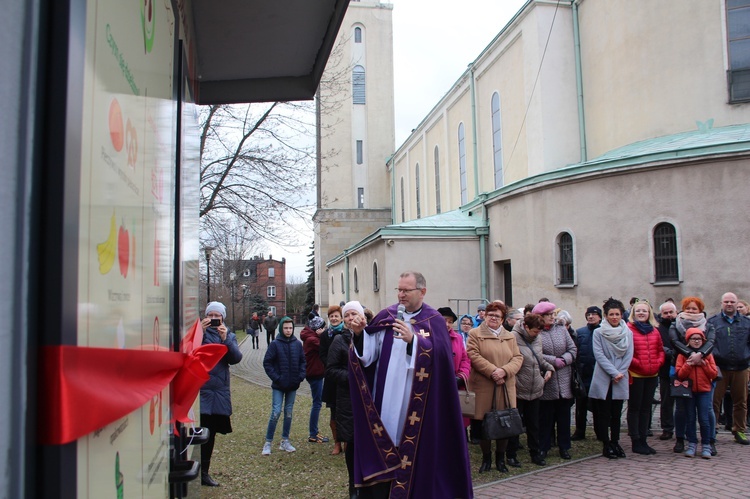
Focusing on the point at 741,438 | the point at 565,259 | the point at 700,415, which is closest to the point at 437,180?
the point at 565,259

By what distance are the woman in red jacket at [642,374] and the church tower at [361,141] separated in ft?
128

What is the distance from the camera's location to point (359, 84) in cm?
4984

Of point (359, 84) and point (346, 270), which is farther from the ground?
point (359, 84)

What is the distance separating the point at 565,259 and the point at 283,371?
42.9ft

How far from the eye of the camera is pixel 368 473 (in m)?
5.32

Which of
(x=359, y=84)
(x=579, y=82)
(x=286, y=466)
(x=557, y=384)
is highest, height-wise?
(x=359, y=84)

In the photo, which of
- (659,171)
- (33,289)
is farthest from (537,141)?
(33,289)

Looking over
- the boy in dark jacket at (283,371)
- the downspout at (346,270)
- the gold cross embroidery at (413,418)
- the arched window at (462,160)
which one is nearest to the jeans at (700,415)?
the boy in dark jacket at (283,371)

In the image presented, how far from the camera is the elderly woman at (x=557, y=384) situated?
30.3ft

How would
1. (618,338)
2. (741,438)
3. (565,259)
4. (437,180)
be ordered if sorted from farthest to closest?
(437,180)
(565,259)
(741,438)
(618,338)

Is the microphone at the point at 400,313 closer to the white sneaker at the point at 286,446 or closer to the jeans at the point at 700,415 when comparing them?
the white sneaker at the point at 286,446

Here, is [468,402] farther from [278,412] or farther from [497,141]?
[497,141]

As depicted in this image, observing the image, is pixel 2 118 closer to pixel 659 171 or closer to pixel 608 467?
pixel 608 467

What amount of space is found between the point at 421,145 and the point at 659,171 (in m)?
28.0
